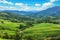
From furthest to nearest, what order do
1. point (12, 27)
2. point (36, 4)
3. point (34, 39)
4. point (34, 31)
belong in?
point (36, 4)
point (12, 27)
point (34, 31)
point (34, 39)

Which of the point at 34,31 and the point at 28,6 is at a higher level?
the point at 28,6

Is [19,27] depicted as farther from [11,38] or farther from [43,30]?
[11,38]

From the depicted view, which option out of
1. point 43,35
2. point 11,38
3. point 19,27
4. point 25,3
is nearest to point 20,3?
point 25,3

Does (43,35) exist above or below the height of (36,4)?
below

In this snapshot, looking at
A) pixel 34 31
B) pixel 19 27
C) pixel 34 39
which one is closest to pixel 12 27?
pixel 19 27

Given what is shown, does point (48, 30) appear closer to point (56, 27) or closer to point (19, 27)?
point (56, 27)

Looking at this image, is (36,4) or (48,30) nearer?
(48,30)

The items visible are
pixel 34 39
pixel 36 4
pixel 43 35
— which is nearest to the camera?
pixel 34 39

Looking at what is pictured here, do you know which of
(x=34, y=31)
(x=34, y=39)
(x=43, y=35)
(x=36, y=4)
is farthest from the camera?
(x=36, y=4)

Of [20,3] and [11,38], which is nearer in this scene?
[11,38]
